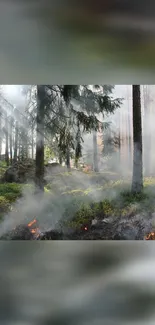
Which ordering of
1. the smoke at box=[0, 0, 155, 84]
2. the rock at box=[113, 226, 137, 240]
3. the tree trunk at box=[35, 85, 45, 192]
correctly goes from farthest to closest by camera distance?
→ 1. the tree trunk at box=[35, 85, 45, 192]
2. the rock at box=[113, 226, 137, 240]
3. the smoke at box=[0, 0, 155, 84]

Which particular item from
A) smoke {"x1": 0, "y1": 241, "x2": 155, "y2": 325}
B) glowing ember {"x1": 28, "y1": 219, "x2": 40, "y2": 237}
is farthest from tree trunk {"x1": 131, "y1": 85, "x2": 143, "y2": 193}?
glowing ember {"x1": 28, "y1": 219, "x2": 40, "y2": 237}

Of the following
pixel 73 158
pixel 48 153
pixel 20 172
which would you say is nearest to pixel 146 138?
pixel 73 158

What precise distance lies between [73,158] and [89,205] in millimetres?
477

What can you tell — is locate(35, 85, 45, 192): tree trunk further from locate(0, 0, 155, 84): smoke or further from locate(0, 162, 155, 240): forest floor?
locate(0, 0, 155, 84): smoke

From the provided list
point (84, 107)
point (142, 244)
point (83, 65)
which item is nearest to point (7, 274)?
point (142, 244)

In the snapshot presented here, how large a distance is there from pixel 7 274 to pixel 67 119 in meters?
1.54

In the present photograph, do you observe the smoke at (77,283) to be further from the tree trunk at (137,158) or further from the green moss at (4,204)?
the tree trunk at (137,158)

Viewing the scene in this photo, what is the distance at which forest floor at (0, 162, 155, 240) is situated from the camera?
10.8 feet

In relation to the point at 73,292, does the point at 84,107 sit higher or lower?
higher

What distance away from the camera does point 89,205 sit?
131 inches

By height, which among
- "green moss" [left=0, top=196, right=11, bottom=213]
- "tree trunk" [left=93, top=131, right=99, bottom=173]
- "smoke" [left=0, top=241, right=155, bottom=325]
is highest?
"tree trunk" [left=93, top=131, right=99, bottom=173]

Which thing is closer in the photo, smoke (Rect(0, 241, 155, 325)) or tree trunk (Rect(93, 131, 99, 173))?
smoke (Rect(0, 241, 155, 325))

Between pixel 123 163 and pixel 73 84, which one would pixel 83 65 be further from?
pixel 123 163

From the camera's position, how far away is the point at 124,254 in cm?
323
